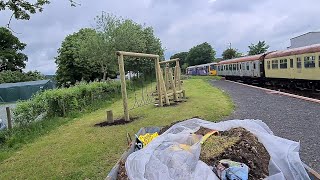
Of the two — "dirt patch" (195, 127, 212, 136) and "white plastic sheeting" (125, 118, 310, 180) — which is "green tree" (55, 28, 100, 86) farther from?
"white plastic sheeting" (125, 118, 310, 180)

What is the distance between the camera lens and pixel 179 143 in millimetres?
4703

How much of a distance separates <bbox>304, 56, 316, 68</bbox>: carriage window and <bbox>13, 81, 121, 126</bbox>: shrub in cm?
1158

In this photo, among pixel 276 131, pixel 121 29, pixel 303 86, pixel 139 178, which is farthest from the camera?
pixel 121 29

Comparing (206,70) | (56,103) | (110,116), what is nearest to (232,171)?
(110,116)

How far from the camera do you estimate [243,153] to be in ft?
14.2

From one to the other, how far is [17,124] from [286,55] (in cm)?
1771

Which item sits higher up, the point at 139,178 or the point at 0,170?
the point at 139,178

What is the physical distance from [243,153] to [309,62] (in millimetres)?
15796

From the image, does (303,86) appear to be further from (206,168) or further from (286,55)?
(206,168)

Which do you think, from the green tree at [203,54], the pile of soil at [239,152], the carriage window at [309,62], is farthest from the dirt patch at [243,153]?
the green tree at [203,54]

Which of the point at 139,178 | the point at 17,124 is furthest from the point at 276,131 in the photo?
the point at 17,124

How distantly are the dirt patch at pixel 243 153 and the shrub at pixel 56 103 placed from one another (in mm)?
7559

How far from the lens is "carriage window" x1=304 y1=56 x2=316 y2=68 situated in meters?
17.7

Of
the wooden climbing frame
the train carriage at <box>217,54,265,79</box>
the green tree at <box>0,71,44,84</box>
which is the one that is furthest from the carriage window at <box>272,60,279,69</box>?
the green tree at <box>0,71,44,84</box>
